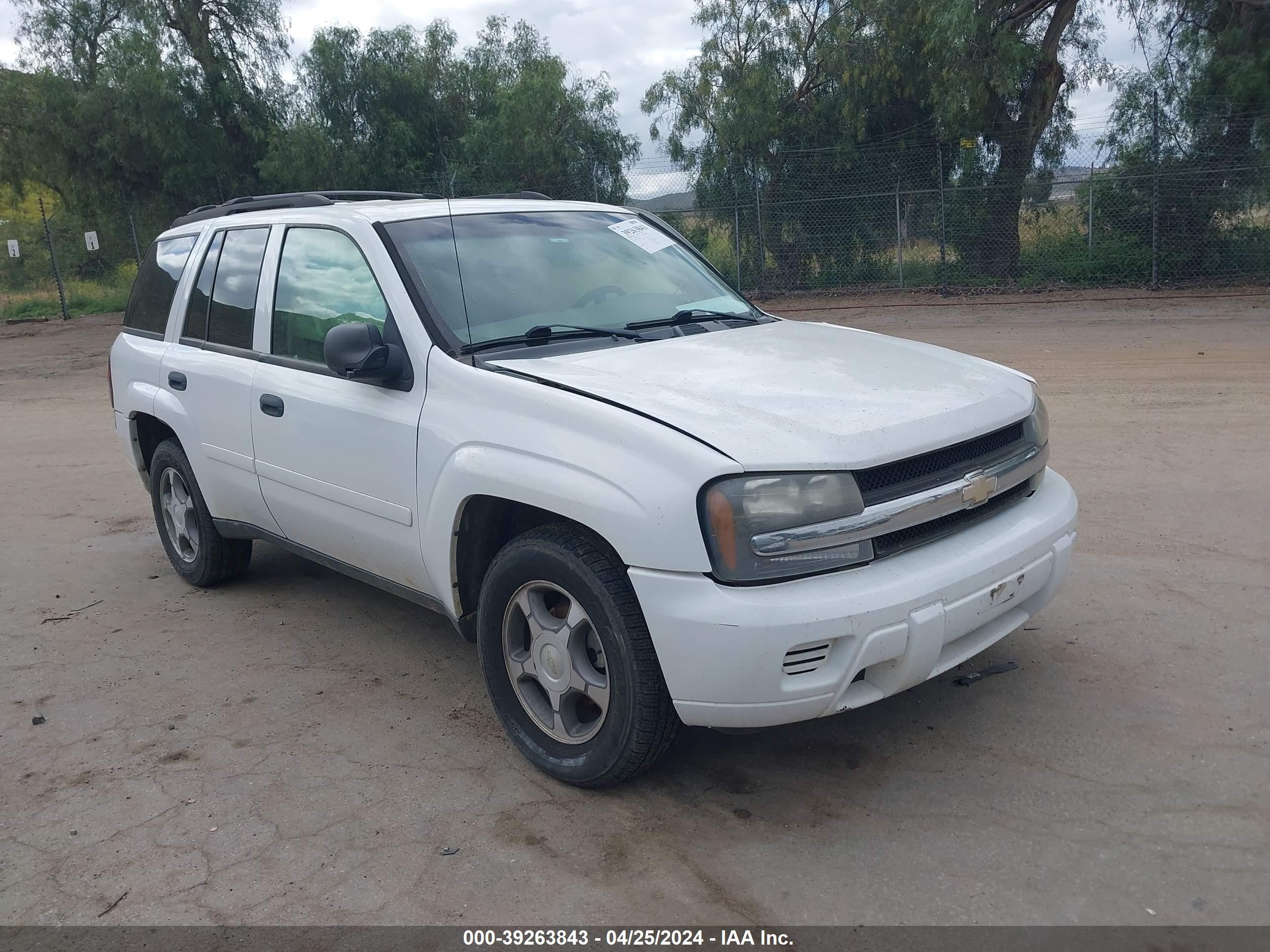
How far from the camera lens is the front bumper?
2877 millimetres

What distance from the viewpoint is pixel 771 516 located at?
293 centimetres

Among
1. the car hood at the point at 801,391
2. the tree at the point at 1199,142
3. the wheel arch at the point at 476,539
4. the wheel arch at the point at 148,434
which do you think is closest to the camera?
the car hood at the point at 801,391

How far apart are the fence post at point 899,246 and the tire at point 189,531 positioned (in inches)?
569

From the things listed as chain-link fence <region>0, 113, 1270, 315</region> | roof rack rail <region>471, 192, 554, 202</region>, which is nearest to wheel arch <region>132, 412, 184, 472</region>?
roof rack rail <region>471, 192, 554, 202</region>

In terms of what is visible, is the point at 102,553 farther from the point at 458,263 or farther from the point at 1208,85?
the point at 1208,85

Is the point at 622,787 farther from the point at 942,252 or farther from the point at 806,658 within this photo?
the point at 942,252

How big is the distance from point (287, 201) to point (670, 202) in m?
15.0

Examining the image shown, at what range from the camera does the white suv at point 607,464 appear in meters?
2.94

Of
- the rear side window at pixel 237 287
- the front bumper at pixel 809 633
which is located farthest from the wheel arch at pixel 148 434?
the front bumper at pixel 809 633

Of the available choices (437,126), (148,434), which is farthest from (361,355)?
(437,126)

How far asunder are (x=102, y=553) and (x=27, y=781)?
9.64 ft

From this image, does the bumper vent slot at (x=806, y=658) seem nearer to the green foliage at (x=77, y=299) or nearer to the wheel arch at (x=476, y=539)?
the wheel arch at (x=476, y=539)

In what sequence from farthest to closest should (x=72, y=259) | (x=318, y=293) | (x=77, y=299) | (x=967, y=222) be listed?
(x=72, y=259), (x=77, y=299), (x=967, y=222), (x=318, y=293)

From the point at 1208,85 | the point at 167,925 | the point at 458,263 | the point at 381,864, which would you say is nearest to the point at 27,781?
the point at 167,925
